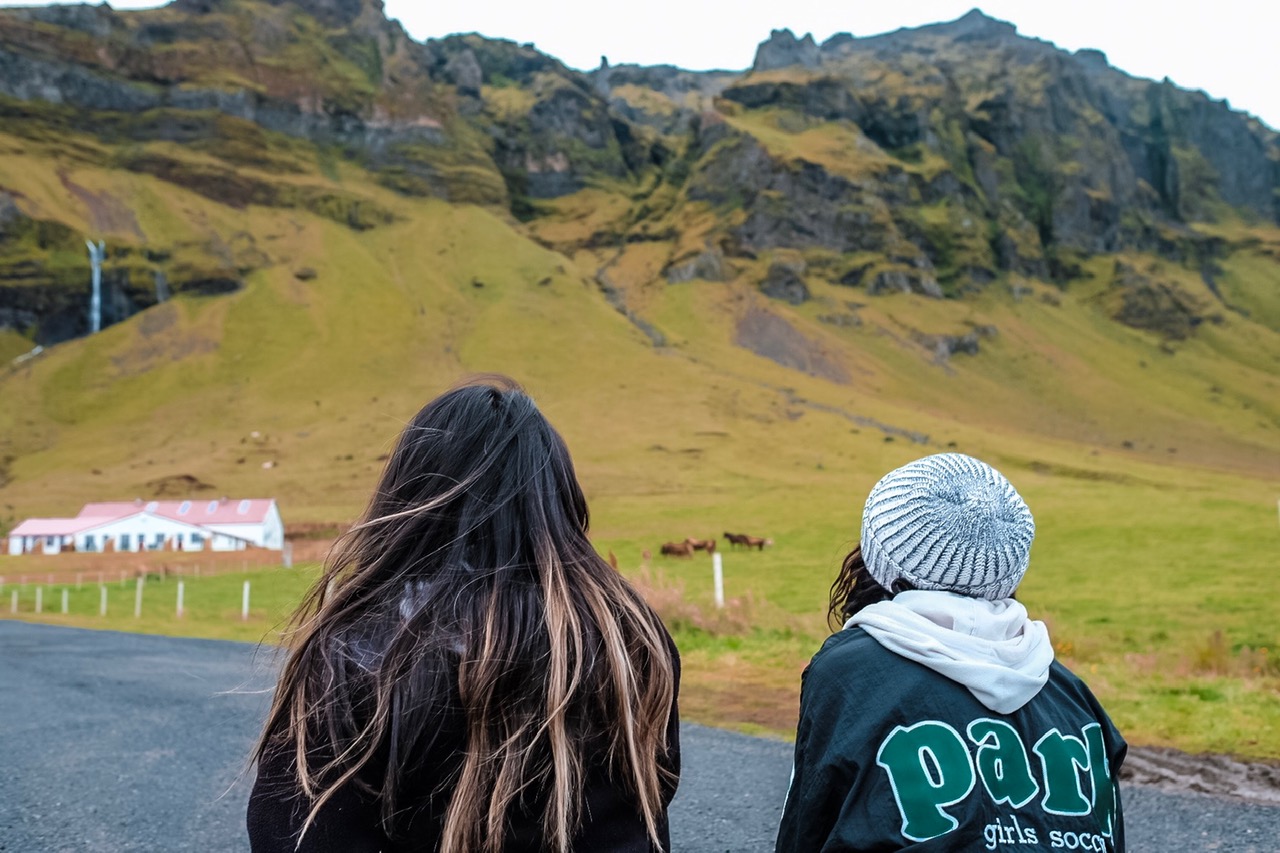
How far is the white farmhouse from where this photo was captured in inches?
2153

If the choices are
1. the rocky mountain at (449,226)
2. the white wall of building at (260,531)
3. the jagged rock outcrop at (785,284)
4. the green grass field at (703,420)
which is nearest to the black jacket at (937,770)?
the green grass field at (703,420)

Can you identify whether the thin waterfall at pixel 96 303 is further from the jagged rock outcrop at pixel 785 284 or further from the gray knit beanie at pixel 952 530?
the gray knit beanie at pixel 952 530

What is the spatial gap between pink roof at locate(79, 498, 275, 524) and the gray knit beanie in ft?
186

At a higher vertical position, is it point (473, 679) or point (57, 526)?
point (473, 679)

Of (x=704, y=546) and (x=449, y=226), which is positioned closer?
(x=704, y=546)

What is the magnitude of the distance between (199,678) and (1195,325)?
203m

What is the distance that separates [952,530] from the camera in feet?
9.64

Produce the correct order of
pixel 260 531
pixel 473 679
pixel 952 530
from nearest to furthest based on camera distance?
pixel 473 679, pixel 952 530, pixel 260 531

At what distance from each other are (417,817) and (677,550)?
3415cm

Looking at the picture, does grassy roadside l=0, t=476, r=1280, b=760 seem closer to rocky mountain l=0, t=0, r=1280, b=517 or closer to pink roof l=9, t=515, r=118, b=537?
pink roof l=9, t=515, r=118, b=537

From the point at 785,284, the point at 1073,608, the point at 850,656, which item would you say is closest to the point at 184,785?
the point at 850,656

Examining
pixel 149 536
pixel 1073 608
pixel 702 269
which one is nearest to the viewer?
pixel 1073 608

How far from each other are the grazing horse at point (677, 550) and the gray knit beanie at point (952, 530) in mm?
33185

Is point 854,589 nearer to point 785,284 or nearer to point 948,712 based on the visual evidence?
point 948,712
